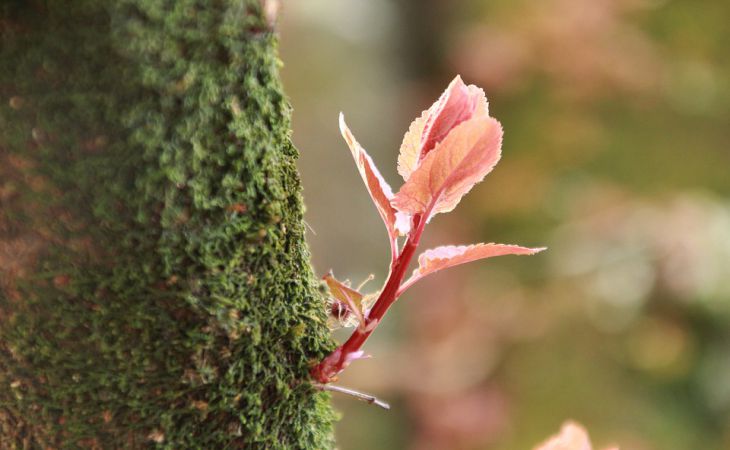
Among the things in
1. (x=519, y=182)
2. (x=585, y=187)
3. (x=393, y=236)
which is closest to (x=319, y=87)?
(x=519, y=182)

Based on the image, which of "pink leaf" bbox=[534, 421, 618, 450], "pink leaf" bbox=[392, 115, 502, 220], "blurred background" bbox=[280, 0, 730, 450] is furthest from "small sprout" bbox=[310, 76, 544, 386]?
"blurred background" bbox=[280, 0, 730, 450]

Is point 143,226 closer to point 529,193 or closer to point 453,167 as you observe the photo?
point 453,167

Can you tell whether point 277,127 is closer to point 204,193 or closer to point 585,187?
point 204,193

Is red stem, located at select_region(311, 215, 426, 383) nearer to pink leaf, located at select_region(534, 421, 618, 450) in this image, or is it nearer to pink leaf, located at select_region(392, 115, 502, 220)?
pink leaf, located at select_region(392, 115, 502, 220)

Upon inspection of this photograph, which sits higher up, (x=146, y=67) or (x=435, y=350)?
(x=435, y=350)

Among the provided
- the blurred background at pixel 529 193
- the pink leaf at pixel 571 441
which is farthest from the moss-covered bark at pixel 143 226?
the blurred background at pixel 529 193

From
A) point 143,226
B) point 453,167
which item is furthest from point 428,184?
point 143,226
